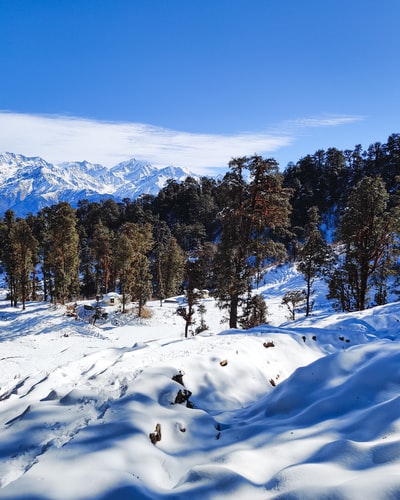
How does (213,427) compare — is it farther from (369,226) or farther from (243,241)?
(369,226)

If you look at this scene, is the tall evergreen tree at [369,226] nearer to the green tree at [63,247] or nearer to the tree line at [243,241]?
the tree line at [243,241]

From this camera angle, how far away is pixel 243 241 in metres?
14.9

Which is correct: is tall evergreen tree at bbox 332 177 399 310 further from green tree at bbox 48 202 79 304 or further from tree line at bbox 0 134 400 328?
green tree at bbox 48 202 79 304

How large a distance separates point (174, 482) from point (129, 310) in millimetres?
30380

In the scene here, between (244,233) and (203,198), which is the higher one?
(203,198)

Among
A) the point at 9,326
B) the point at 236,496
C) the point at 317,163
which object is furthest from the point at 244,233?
the point at 317,163

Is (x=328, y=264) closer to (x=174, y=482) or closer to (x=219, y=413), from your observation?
(x=219, y=413)

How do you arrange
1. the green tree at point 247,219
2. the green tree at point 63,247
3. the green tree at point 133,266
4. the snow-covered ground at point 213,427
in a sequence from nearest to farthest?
the snow-covered ground at point 213,427
the green tree at point 247,219
the green tree at point 63,247
the green tree at point 133,266

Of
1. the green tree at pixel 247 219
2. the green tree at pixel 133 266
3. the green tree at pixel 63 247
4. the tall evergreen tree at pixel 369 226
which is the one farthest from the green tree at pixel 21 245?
the tall evergreen tree at pixel 369 226

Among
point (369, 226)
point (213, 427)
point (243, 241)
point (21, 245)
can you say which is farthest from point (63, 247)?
point (213, 427)

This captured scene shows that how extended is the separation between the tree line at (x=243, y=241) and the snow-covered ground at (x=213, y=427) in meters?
6.85

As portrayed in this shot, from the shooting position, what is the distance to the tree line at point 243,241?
14750 mm

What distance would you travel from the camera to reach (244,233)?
14.9 m

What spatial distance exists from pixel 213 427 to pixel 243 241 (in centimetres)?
1074
